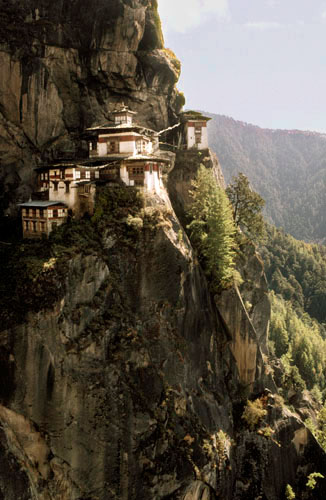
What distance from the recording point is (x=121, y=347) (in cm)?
3167

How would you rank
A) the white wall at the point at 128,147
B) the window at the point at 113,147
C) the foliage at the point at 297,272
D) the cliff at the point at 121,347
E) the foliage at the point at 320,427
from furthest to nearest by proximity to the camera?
the foliage at the point at 297,272
the foliage at the point at 320,427
the window at the point at 113,147
the white wall at the point at 128,147
the cliff at the point at 121,347

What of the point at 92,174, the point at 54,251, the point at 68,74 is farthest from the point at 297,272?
the point at 54,251

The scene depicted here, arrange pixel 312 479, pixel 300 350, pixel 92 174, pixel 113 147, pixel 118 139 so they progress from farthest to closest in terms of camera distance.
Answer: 1. pixel 300 350
2. pixel 312 479
3. pixel 113 147
4. pixel 118 139
5. pixel 92 174

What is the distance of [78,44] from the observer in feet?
152

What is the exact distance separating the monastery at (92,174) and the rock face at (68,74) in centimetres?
436

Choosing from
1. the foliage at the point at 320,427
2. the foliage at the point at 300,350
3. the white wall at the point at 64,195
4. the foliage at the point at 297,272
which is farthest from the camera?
the foliage at the point at 297,272

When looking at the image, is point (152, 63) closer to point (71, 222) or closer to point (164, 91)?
point (164, 91)

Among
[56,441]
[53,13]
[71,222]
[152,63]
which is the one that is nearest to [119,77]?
[152,63]

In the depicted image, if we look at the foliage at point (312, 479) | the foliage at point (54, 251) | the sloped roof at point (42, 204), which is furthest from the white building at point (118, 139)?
the foliage at point (312, 479)

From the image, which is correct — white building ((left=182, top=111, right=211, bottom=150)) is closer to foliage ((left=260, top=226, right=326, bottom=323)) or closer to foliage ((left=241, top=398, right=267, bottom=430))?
foliage ((left=241, top=398, right=267, bottom=430))

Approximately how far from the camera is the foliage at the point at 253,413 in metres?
42.4

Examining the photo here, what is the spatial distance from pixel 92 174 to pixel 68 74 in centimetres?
1603

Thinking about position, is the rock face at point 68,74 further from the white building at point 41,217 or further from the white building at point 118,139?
the white building at point 41,217

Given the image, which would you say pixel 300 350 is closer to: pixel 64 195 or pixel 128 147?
pixel 128 147
